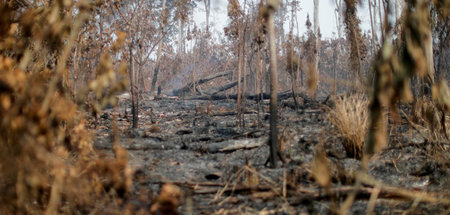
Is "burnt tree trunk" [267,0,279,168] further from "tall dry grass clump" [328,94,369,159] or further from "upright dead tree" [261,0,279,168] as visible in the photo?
"tall dry grass clump" [328,94,369,159]

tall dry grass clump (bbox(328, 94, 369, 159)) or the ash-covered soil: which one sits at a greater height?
tall dry grass clump (bbox(328, 94, 369, 159))

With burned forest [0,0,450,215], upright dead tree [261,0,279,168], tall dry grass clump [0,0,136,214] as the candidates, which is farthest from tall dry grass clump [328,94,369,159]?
tall dry grass clump [0,0,136,214]

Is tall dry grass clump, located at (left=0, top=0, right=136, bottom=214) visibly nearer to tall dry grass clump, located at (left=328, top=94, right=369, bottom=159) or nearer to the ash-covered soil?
the ash-covered soil

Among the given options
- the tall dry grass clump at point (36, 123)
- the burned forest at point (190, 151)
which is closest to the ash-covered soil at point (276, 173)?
the burned forest at point (190, 151)

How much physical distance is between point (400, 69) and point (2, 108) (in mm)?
1320

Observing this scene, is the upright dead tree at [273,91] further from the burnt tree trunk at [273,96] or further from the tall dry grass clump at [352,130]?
the tall dry grass clump at [352,130]

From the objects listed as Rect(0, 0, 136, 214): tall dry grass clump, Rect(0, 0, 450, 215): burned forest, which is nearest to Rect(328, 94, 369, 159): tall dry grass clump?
Rect(0, 0, 450, 215): burned forest

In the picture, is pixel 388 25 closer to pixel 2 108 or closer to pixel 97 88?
pixel 97 88

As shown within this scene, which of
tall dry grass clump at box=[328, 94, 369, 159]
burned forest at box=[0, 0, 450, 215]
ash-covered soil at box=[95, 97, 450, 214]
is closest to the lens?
burned forest at box=[0, 0, 450, 215]

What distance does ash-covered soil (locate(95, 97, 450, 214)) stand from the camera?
1.95m

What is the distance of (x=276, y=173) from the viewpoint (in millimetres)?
2859

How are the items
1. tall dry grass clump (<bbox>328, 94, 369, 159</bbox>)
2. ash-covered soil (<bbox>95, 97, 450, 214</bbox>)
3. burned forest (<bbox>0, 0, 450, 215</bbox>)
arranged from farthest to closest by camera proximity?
tall dry grass clump (<bbox>328, 94, 369, 159</bbox>), ash-covered soil (<bbox>95, 97, 450, 214</bbox>), burned forest (<bbox>0, 0, 450, 215</bbox>)

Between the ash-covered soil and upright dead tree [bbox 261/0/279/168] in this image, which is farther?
upright dead tree [bbox 261/0/279/168]

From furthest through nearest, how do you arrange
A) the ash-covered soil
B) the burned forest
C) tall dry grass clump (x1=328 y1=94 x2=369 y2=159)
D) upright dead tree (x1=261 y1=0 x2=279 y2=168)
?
1. tall dry grass clump (x1=328 y1=94 x2=369 y2=159)
2. upright dead tree (x1=261 y1=0 x2=279 y2=168)
3. the ash-covered soil
4. the burned forest
